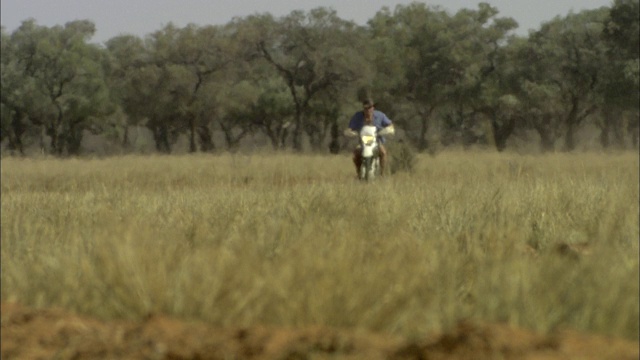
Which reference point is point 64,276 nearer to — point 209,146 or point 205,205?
point 205,205

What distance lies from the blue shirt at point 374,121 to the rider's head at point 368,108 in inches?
3.2

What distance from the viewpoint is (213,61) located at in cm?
6844

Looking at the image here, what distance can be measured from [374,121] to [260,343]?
13127 mm

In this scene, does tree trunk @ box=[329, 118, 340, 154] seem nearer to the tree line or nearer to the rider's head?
the tree line

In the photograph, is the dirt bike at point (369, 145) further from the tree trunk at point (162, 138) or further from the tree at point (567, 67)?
the tree trunk at point (162, 138)

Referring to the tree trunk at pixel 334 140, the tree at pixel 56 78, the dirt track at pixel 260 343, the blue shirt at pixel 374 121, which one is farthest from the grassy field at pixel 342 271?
the tree at pixel 56 78

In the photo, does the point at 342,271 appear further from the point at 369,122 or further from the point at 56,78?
the point at 56,78

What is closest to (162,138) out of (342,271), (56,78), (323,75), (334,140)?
(56,78)

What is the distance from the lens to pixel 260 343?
5629 mm

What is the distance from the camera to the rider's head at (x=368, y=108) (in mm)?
18256

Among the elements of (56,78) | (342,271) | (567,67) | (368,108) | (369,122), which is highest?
(56,78)

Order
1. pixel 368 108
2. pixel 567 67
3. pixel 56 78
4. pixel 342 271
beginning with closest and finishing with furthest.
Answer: pixel 342 271, pixel 368 108, pixel 567 67, pixel 56 78

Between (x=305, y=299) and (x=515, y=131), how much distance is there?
76768 mm

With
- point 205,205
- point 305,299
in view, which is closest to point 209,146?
point 205,205
